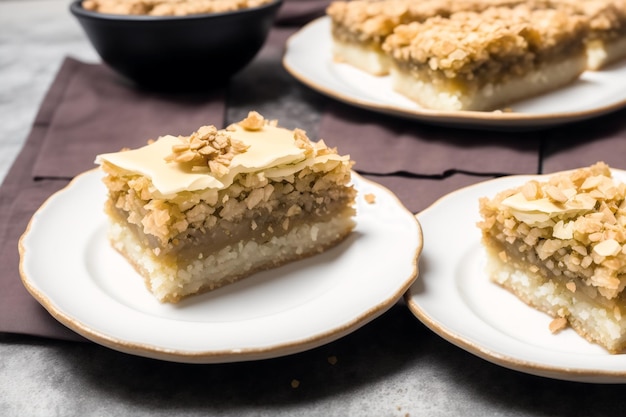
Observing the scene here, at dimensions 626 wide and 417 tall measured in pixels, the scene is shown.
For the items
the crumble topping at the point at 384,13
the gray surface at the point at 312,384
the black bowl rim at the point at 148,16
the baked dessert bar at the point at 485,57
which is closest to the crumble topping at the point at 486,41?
the baked dessert bar at the point at 485,57

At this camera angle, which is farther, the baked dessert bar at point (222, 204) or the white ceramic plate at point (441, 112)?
the white ceramic plate at point (441, 112)

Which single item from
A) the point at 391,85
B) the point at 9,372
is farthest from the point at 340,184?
the point at 391,85

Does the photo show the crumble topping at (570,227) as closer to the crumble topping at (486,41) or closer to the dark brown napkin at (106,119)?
the crumble topping at (486,41)

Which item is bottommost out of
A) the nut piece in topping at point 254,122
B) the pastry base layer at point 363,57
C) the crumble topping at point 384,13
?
the pastry base layer at point 363,57

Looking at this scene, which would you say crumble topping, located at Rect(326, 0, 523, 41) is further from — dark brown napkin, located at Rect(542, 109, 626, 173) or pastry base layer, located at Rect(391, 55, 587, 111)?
dark brown napkin, located at Rect(542, 109, 626, 173)

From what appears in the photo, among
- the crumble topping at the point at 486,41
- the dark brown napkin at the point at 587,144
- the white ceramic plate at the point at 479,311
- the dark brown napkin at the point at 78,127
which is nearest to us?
the white ceramic plate at the point at 479,311

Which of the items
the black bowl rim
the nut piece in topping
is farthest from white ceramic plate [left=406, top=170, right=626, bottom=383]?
the black bowl rim

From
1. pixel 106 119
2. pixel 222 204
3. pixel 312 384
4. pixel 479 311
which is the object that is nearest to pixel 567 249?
pixel 479 311

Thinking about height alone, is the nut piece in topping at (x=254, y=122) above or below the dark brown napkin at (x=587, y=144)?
above
